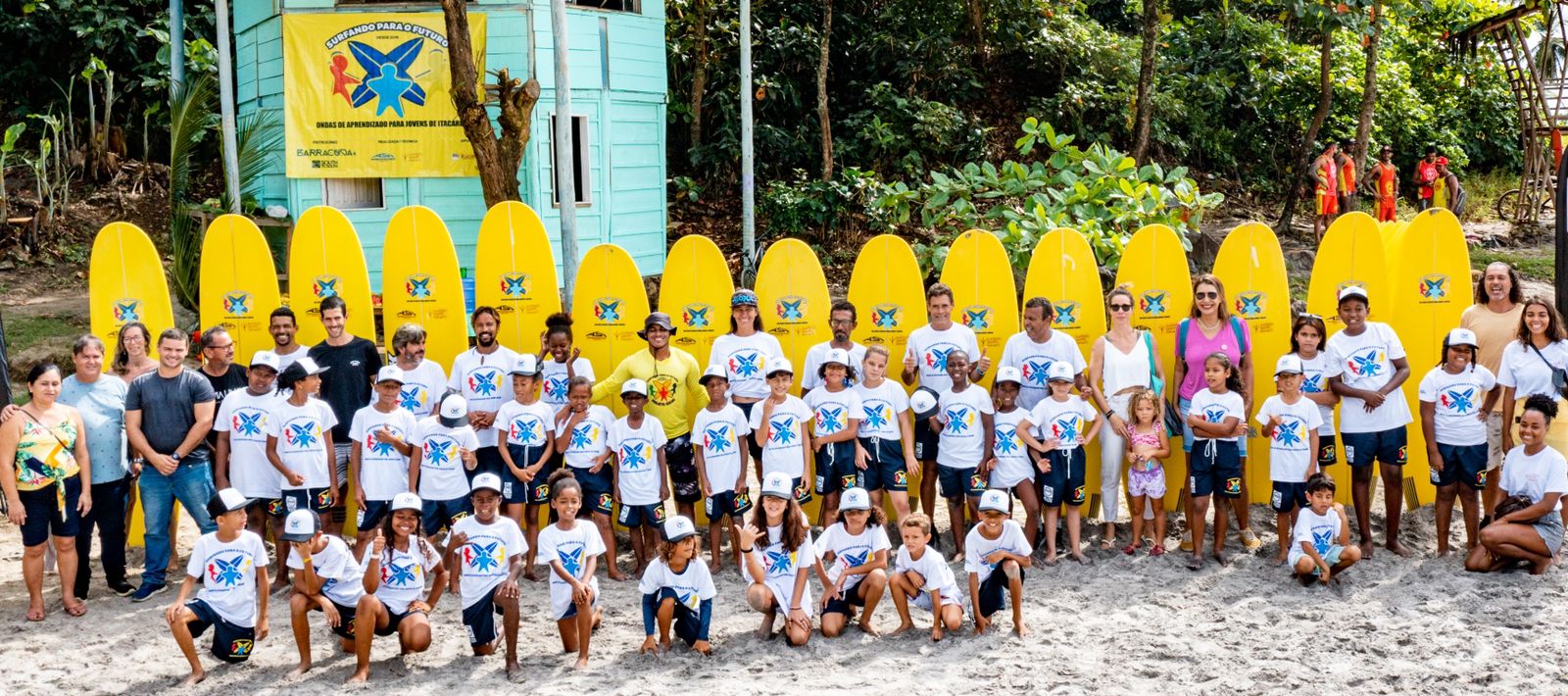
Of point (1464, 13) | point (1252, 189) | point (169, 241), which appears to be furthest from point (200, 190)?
point (1464, 13)

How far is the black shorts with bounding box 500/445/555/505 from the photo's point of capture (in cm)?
647

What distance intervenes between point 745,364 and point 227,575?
2.57 meters

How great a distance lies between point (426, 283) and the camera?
7.45 metres

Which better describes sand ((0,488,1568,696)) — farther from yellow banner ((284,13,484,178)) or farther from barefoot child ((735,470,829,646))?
yellow banner ((284,13,484,178))

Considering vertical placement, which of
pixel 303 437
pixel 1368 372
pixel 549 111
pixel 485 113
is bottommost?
pixel 303 437

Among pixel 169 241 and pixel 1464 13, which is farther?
pixel 1464 13

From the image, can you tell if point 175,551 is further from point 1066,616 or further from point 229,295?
point 1066,616

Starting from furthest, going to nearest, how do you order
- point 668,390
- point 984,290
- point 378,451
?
point 984,290 → point 668,390 → point 378,451

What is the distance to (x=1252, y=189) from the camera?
15.1 m

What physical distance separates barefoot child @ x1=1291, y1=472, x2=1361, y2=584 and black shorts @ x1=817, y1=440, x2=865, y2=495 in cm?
202

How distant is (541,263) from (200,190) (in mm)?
7854

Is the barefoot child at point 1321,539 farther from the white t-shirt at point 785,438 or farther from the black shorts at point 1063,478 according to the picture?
the white t-shirt at point 785,438

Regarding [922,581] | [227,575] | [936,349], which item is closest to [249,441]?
[227,575]

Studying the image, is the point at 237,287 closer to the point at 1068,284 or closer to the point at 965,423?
the point at 965,423
